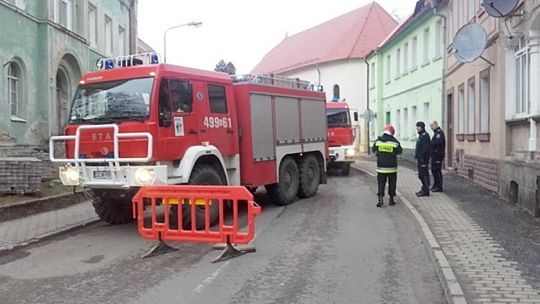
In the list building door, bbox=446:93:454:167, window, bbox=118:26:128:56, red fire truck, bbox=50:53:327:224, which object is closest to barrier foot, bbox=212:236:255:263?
red fire truck, bbox=50:53:327:224

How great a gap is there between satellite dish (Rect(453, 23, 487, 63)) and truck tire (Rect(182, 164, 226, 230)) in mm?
6529

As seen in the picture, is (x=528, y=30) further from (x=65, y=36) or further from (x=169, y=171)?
(x=65, y=36)

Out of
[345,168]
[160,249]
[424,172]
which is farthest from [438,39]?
[160,249]

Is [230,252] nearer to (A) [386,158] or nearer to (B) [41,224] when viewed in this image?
(B) [41,224]

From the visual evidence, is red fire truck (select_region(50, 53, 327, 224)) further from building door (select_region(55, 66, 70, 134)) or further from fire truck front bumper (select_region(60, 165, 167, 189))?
building door (select_region(55, 66, 70, 134))

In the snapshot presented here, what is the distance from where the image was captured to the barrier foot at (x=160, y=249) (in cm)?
799

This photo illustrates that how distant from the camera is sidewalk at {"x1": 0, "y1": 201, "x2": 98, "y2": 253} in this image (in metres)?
9.05

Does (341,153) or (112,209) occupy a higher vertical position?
(341,153)

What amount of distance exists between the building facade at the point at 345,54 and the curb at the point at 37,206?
32189 millimetres

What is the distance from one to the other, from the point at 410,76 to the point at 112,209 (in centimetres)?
2109

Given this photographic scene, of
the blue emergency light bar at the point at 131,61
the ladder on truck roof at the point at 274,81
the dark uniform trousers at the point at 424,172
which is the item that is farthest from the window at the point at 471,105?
the blue emergency light bar at the point at 131,61

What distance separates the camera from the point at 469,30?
43.4ft

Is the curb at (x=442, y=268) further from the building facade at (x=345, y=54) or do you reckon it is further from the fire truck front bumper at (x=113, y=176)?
the building facade at (x=345, y=54)

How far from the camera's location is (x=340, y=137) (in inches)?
829
